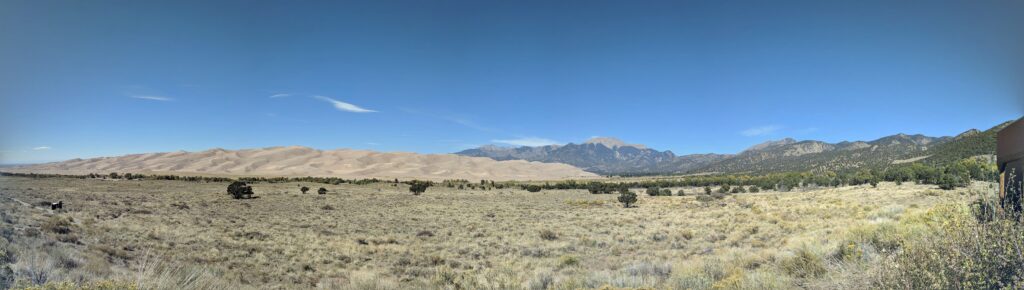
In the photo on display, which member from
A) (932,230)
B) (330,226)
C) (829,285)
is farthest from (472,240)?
(932,230)

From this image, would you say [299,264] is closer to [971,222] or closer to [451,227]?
[451,227]

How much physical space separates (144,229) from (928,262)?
20.1 metres

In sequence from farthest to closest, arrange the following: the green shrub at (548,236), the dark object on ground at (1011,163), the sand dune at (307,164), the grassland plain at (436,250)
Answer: the sand dune at (307,164), the green shrub at (548,236), the grassland plain at (436,250), the dark object on ground at (1011,163)

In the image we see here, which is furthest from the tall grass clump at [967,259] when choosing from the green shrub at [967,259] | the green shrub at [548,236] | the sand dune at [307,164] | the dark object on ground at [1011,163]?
the sand dune at [307,164]

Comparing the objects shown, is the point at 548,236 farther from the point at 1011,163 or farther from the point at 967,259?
the point at 967,259

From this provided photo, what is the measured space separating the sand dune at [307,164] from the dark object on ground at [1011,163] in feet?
377

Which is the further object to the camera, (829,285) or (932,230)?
(829,285)

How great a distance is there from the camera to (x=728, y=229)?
18.5 m

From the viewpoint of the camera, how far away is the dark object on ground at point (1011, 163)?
2.86m

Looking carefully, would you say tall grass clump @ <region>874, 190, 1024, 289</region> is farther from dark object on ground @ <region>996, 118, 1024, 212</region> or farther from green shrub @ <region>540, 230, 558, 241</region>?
green shrub @ <region>540, 230, 558, 241</region>

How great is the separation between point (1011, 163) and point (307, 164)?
142824mm

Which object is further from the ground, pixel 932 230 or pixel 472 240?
pixel 932 230

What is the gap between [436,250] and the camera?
15.2m

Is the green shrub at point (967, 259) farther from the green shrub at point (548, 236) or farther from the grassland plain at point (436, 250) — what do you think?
the green shrub at point (548, 236)
